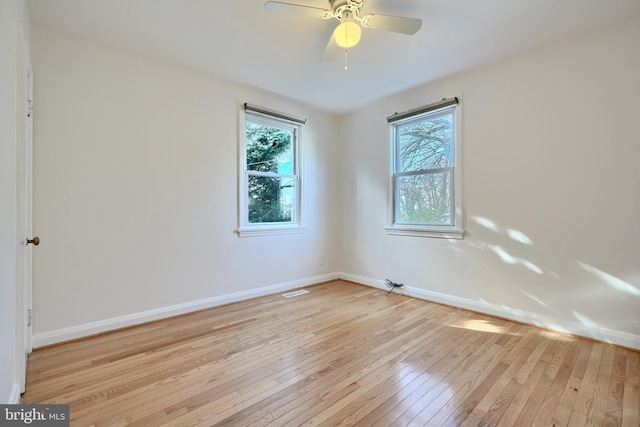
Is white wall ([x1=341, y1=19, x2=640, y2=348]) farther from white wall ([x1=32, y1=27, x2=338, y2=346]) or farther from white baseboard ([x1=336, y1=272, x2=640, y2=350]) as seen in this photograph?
white wall ([x1=32, y1=27, x2=338, y2=346])

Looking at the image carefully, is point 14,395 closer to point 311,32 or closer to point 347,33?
point 347,33

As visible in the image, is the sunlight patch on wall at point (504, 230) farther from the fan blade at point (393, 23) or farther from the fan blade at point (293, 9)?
the fan blade at point (293, 9)

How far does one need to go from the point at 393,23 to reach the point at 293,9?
0.67 meters

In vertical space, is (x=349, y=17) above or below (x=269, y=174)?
above

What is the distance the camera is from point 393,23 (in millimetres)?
1958

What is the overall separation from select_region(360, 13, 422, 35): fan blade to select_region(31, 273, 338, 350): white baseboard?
2.96m

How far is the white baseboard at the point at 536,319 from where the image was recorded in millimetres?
2281

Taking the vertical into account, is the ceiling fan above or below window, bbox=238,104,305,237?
above

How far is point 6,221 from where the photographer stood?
1343mm

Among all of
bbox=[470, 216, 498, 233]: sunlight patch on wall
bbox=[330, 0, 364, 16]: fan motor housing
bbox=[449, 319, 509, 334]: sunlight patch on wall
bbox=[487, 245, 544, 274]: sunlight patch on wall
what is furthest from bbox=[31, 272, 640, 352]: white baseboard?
bbox=[330, 0, 364, 16]: fan motor housing

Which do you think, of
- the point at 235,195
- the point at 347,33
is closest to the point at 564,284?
the point at 347,33

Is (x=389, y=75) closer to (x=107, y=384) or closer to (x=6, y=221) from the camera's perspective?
(x=6, y=221)

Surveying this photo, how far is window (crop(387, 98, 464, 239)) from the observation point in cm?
325

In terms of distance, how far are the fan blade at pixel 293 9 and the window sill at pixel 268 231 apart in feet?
7.41
